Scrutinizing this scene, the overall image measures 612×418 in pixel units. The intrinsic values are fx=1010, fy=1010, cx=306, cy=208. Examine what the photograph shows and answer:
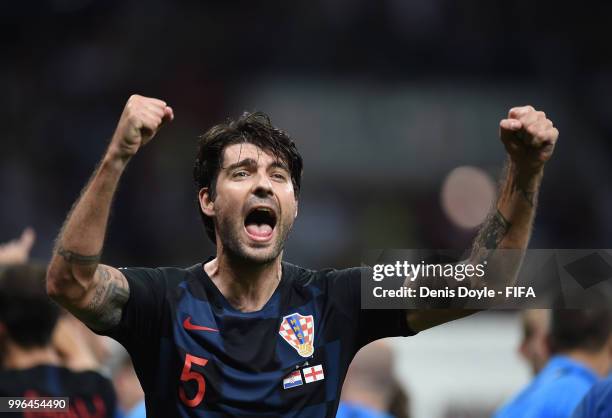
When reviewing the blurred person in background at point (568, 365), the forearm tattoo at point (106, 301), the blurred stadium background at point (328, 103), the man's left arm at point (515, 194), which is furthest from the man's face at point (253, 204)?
the blurred stadium background at point (328, 103)

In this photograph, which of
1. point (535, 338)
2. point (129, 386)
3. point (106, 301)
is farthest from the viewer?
point (129, 386)

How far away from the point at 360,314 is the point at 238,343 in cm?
50

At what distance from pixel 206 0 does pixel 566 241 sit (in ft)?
25.6

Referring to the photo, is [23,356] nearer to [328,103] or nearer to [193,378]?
[193,378]

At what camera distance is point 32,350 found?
195 inches

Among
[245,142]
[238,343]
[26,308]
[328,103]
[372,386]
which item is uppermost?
[328,103]

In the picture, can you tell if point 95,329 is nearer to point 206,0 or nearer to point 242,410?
point 242,410

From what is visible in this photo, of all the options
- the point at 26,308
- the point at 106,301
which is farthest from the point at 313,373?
the point at 26,308

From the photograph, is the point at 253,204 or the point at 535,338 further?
the point at 535,338

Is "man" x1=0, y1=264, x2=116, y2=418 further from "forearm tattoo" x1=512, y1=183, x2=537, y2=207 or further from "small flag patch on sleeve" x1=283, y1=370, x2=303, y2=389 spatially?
"forearm tattoo" x1=512, y1=183, x2=537, y2=207

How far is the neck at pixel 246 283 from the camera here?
381cm

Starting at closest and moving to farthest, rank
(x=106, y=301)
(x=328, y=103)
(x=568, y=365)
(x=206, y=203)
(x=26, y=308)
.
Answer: (x=106, y=301) → (x=206, y=203) → (x=26, y=308) → (x=568, y=365) → (x=328, y=103)

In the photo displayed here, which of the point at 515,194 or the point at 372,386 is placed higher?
the point at 515,194

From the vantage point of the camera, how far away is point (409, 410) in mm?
6453
